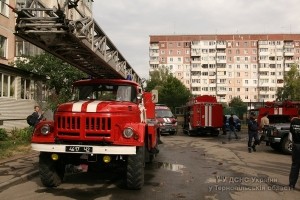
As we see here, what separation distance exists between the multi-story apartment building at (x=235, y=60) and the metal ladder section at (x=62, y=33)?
9290 cm

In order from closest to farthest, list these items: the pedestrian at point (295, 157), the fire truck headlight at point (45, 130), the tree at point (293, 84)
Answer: the fire truck headlight at point (45, 130)
the pedestrian at point (295, 157)
the tree at point (293, 84)

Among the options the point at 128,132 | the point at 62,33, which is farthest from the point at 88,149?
the point at 62,33

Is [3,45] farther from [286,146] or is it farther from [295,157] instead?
[295,157]

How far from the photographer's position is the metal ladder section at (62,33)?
780 cm

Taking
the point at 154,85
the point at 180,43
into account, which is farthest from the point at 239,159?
the point at 180,43

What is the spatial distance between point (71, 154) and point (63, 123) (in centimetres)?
72

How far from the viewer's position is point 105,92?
950 cm

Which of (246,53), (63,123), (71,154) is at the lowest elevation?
(71,154)

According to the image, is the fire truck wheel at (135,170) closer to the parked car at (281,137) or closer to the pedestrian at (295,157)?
the pedestrian at (295,157)

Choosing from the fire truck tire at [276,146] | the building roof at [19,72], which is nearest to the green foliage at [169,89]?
the building roof at [19,72]

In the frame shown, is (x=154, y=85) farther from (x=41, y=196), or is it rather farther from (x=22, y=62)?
(x=41, y=196)

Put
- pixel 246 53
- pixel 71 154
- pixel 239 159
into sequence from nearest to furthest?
pixel 71 154, pixel 239 159, pixel 246 53

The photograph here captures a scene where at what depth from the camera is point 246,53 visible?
346 ft

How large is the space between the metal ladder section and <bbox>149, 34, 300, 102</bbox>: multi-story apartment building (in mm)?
92899
